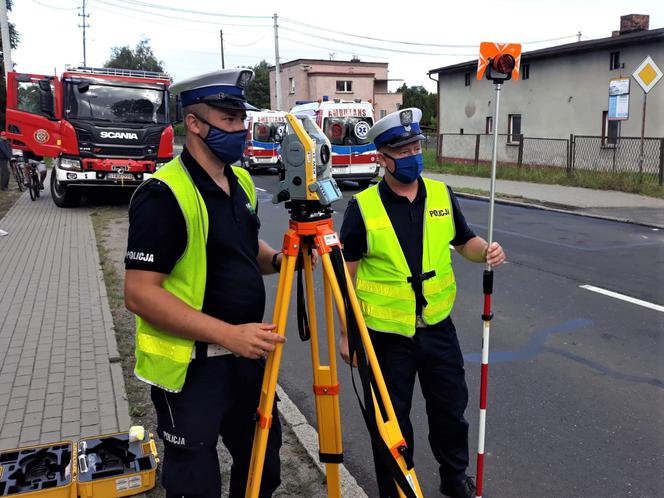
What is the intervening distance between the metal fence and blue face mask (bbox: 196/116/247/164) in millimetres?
13592

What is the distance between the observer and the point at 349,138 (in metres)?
19.0

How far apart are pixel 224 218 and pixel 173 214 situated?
0.23 metres

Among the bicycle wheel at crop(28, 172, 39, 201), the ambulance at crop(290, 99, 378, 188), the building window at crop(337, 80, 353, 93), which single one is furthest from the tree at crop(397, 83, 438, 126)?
the bicycle wheel at crop(28, 172, 39, 201)

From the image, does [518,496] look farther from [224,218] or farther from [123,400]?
[123,400]

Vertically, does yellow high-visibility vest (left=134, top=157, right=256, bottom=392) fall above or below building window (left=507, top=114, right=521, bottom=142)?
below

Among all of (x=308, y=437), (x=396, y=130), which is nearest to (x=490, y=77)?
(x=396, y=130)

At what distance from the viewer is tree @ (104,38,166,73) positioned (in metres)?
79.1

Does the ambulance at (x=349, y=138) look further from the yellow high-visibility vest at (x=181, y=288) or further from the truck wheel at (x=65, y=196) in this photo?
the yellow high-visibility vest at (x=181, y=288)

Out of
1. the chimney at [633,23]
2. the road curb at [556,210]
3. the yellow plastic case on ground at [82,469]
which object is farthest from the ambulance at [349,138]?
the yellow plastic case on ground at [82,469]

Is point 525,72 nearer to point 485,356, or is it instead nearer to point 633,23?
point 633,23

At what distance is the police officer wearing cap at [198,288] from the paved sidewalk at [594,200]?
990 centimetres

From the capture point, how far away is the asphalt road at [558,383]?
3.55 meters

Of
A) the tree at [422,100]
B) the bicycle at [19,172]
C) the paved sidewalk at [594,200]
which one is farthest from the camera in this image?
the tree at [422,100]

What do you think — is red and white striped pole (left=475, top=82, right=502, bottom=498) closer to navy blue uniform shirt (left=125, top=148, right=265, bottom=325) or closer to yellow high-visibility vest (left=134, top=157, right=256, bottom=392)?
navy blue uniform shirt (left=125, top=148, right=265, bottom=325)
